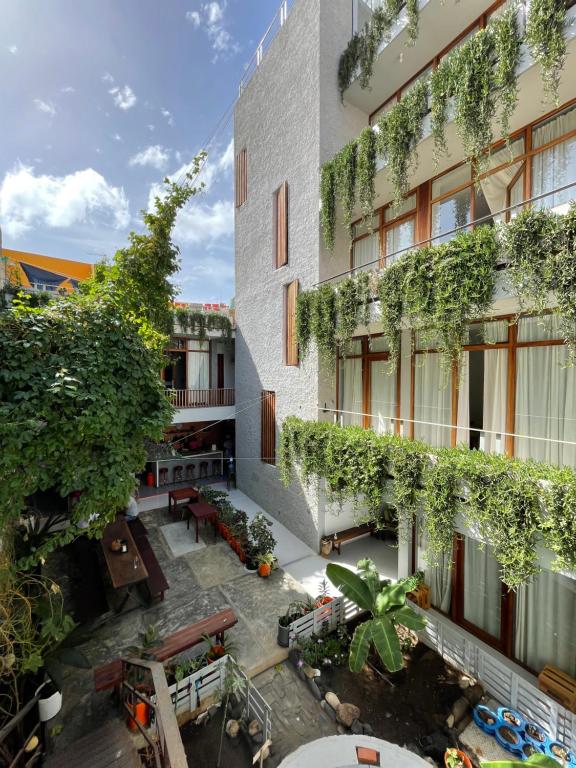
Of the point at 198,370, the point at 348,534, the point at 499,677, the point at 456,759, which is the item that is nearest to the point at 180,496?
the point at 348,534

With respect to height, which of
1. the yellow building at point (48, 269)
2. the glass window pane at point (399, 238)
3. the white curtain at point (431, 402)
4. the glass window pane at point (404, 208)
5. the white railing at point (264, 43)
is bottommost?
the white curtain at point (431, 402)

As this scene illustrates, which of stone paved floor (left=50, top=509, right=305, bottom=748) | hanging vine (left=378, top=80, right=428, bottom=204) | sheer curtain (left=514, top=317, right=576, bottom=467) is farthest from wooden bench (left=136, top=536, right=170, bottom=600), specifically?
hanging vine (left=378, top=80, right=428, bottom=204)

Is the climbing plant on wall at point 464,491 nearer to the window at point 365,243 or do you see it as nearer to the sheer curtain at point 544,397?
the sheer curtain at point 544,397

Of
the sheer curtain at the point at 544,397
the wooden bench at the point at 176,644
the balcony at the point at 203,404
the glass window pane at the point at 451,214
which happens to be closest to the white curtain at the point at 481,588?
the sheer curtain at the point at 544,397

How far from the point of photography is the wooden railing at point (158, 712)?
112 inches

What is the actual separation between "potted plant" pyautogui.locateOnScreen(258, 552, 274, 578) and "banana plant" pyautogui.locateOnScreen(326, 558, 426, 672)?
260 centimetres

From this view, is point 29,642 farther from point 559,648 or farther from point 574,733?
point 559,648

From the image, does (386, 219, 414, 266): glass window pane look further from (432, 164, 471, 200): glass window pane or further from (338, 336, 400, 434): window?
(338, 336, 400, 434): window

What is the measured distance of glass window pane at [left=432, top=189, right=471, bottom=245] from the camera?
671 cm

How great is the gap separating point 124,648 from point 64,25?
14.3 metres

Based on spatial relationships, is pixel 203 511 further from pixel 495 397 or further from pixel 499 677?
pixel 495 397

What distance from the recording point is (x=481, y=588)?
21.2 feet

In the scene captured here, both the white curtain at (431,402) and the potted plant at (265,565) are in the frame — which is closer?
the white curtain at (431,402)

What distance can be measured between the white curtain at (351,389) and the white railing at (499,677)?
4.72 m
